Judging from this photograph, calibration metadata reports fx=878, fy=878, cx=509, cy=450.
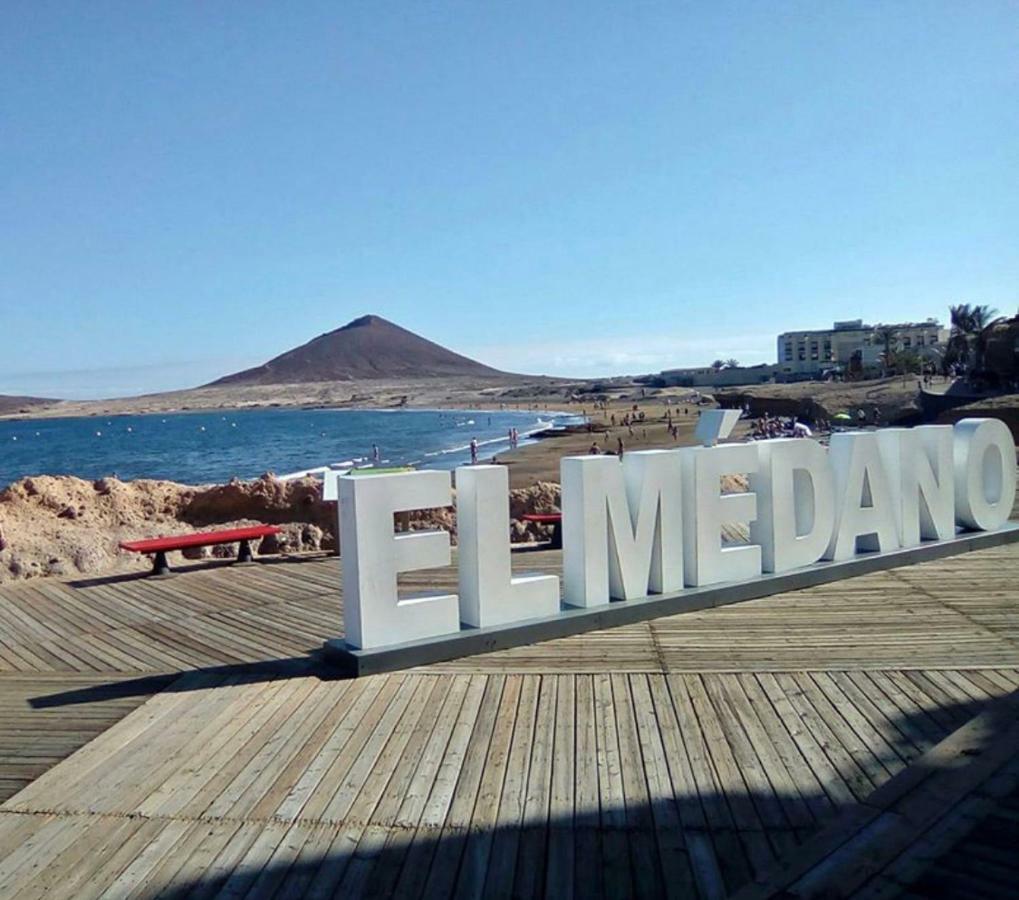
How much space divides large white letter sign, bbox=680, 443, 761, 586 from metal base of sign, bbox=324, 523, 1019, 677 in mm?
162

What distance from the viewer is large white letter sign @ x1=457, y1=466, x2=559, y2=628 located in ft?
22.2

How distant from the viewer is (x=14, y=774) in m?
4.84

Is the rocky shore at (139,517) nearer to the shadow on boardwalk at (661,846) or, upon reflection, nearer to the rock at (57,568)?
the rock at (57,568)

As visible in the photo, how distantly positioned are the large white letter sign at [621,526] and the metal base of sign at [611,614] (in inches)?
6.7

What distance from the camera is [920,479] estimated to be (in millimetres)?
9367

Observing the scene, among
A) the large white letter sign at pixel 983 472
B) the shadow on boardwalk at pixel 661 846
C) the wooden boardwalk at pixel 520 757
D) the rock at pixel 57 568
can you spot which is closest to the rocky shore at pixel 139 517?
the rock at pixel 57 568

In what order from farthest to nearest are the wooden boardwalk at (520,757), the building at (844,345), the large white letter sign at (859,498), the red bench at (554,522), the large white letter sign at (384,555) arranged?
1. the building at (844,345)
2. the red bench at (554,522)
3. the large white letter sign at (859,498)
4. the large white letter sign at (384,555)
5. the wooden boardwalk at (520,757)

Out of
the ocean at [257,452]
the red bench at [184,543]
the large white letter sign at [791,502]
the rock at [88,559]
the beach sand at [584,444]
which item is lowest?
the ocean at [257,452]

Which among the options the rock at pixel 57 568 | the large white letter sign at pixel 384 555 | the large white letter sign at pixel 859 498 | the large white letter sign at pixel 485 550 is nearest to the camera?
the large white letter sign at pixel 384 555

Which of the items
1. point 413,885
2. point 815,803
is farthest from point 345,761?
point 815,803

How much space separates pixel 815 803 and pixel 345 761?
7.93ft

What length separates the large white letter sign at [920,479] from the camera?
29.7 ft

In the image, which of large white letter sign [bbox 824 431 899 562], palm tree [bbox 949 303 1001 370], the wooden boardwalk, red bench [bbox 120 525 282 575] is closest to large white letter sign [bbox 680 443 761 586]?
the wooden boardwalk

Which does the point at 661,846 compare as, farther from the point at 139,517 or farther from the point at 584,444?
the point at 584,444
